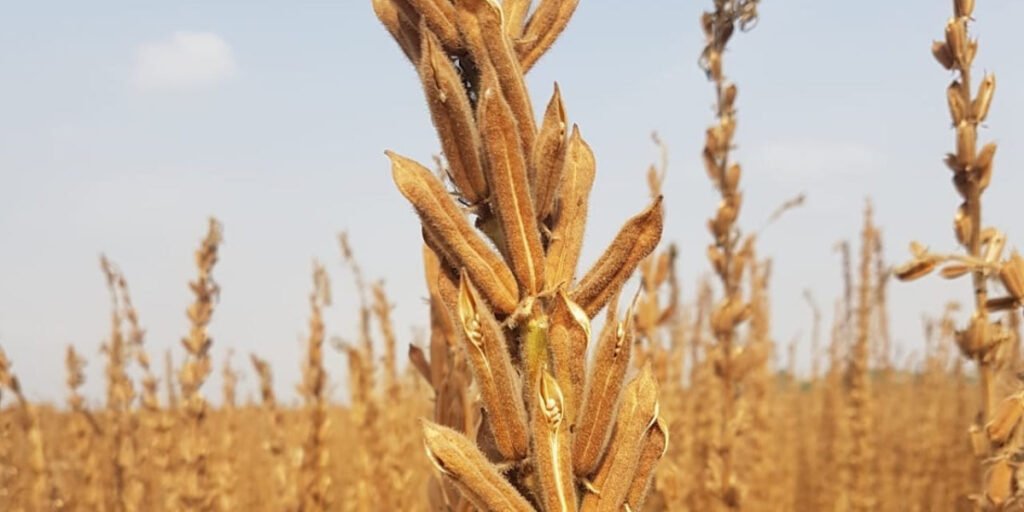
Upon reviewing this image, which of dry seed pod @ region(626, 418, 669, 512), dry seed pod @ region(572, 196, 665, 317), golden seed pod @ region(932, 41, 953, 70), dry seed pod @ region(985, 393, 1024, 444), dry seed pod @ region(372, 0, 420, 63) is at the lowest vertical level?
dry seed pod @ region(626, 418, 669, 512)

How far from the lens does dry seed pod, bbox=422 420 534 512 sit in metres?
0.62

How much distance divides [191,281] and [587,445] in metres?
2.43

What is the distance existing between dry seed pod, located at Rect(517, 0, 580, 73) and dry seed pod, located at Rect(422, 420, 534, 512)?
12.7 inches

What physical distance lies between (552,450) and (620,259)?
15cm

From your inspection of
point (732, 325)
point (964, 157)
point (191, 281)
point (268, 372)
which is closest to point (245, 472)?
point (268, 372)

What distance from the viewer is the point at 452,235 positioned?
0.68 m

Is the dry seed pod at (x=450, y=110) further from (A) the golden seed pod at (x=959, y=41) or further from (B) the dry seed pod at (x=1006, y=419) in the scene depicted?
(A) the golden seed pod at (x=959, y=41)

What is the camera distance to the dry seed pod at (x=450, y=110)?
2.23 feet

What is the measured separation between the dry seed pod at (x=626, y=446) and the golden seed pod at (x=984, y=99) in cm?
103

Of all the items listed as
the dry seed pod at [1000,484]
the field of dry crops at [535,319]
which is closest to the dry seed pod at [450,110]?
the field of dry crops at [535,319]

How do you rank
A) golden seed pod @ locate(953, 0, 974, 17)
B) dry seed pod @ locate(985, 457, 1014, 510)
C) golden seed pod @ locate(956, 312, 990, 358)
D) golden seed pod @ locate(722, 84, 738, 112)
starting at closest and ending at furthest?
dry seed pod @ locate(985, 457, 1014, 510), golden seed pod @ locate(956, 312, 990, 358), golden seed pod @ locate(953, 0, 974, 17), golden seed pod @ locate(722, 84, 738, 112)

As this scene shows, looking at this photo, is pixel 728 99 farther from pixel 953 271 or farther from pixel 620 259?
pixel 620 259

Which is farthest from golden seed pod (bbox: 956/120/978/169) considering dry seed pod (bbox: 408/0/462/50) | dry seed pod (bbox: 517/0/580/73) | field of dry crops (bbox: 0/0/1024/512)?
dry seed pod (bbox: 408/0/462/50)

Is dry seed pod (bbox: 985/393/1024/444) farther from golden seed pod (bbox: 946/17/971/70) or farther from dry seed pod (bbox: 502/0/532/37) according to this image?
dry seed pod (bbox: 502/0/532/37)
